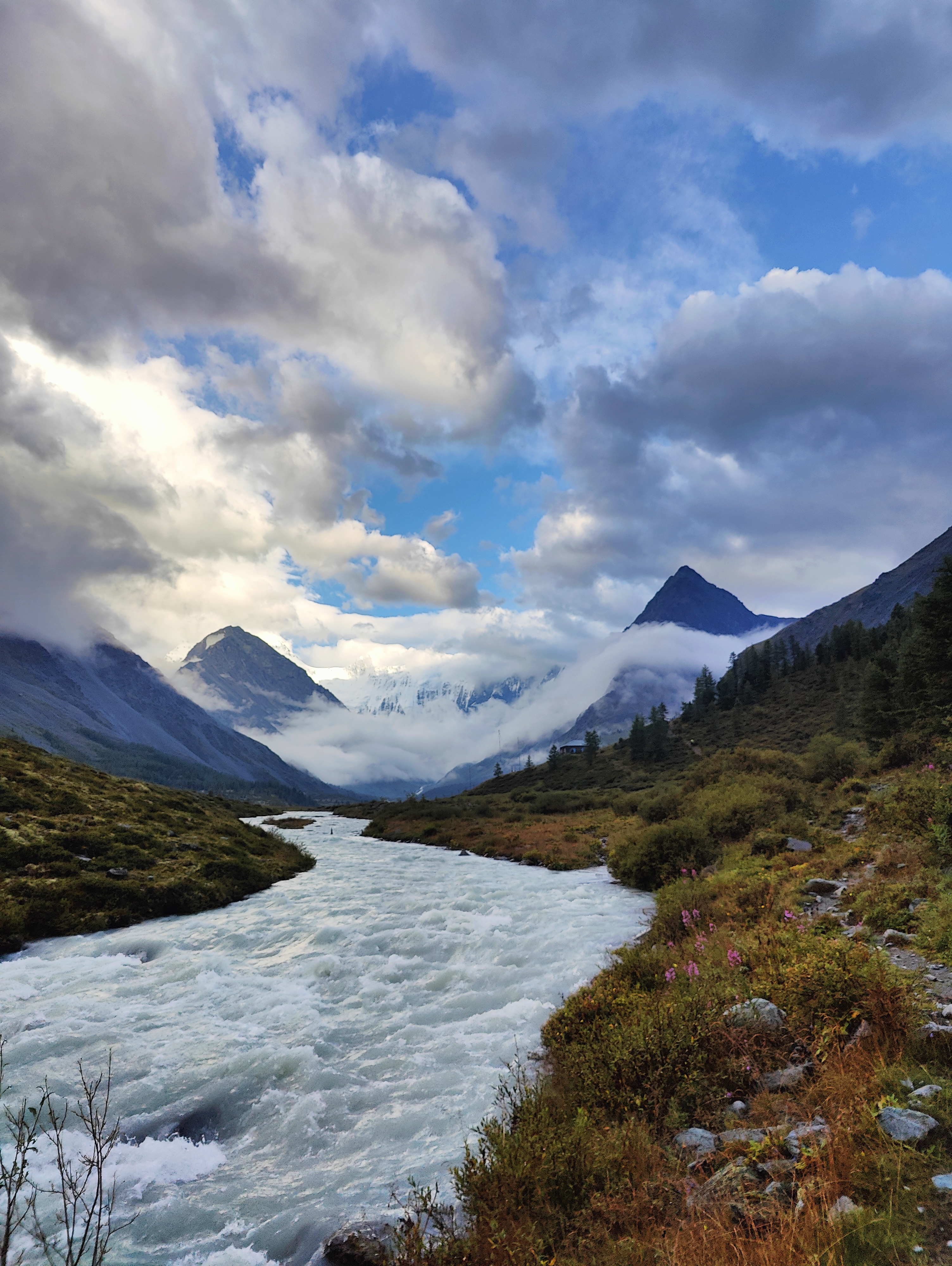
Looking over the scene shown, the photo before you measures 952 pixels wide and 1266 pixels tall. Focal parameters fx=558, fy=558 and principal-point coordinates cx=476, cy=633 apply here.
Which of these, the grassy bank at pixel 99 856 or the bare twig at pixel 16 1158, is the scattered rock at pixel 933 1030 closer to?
the bare twig at pixel 16 1158

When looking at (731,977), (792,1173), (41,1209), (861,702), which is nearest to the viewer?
(792,1173)

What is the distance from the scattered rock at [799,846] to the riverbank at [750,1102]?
14.0 ft

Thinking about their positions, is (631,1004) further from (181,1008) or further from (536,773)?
(536,773)

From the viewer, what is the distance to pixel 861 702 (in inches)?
1949

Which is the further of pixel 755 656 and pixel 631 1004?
pixel 755 656

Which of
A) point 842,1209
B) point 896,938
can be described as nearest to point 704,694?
point 896,938

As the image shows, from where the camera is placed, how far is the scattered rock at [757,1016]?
7480 mm

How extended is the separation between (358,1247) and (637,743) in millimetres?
128539

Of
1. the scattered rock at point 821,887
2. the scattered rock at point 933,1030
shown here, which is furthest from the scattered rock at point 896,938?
the scattered rock at point 821,887

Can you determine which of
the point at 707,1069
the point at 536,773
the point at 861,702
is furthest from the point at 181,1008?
the point at 536,773

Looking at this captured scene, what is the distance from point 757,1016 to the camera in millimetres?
7609

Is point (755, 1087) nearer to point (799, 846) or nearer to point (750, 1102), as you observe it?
point (750, 1102)

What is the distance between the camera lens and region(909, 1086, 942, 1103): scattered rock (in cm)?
491

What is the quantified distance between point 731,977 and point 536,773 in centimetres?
14113
